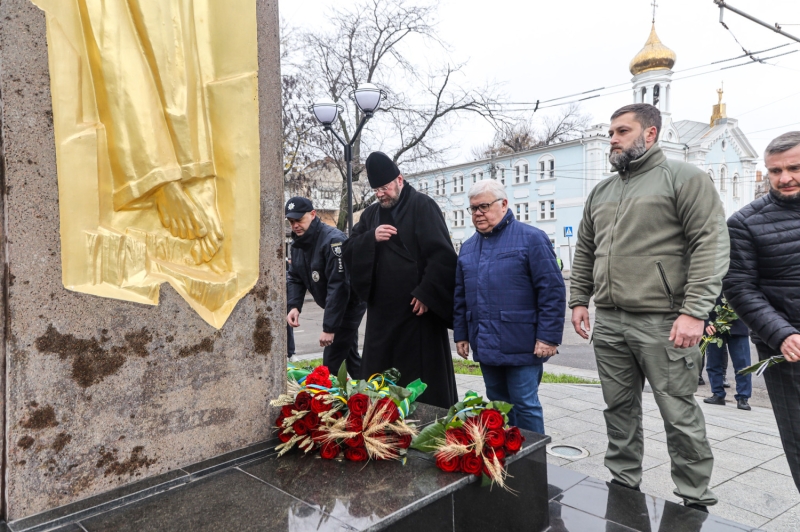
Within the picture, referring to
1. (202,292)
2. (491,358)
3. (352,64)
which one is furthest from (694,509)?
(352,64)

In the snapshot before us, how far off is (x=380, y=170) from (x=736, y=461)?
9.66 ft

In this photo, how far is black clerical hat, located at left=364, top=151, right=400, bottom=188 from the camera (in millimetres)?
3613

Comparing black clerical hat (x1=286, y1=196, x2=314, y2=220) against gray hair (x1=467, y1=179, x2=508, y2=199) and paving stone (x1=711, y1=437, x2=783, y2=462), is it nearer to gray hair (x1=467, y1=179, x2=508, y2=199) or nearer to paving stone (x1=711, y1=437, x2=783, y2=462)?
gray hair (x1=467, y1=179, x2=508, y2=199)

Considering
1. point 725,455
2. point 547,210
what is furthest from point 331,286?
point 547,210

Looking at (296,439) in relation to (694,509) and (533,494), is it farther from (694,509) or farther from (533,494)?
(694,509)

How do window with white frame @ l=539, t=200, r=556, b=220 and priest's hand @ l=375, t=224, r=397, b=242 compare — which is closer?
priest's hand @ l=375, t=224, r=397, b=242

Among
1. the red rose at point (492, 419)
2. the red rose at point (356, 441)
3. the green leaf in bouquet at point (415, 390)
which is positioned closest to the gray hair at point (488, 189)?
the green leaf in bouquet at point (415, 390)

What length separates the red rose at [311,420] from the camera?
228cm

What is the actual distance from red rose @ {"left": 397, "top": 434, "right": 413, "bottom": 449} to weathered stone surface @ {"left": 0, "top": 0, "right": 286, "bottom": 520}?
0.64 meters

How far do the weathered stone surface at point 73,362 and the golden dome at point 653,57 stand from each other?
35.5 meters

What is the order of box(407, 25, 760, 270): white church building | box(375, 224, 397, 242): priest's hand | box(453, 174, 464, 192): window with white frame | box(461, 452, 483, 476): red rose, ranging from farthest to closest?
box(453, 174, 464, 192): window with white frame → box(407, 25, 760, 270): white church building → box(375, 224, 397, 242): priest's hand → box(461, 452, 483, 476): red rose

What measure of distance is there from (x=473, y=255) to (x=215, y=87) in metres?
1.76

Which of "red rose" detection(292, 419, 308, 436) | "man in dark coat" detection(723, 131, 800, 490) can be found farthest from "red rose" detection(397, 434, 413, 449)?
"man in dark coat" detection(723, 131, 800, 490)

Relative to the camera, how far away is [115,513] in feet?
6.09
